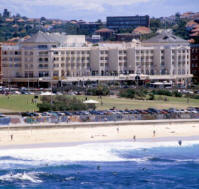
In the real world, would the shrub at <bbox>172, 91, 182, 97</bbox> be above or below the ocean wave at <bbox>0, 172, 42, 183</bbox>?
below

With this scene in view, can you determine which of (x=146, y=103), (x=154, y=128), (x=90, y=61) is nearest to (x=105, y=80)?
(x=90, y=61)

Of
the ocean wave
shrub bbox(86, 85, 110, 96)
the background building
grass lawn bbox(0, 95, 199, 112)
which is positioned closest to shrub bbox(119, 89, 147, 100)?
grass lawn bbox(0, 95, 199, 112)

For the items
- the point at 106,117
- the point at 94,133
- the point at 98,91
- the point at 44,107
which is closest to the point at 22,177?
the point at 94,133

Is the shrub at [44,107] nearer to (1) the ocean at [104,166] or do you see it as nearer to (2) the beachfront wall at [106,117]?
(2) the beachfront wall at [106,117]

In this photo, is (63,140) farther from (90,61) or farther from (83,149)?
(90,61)

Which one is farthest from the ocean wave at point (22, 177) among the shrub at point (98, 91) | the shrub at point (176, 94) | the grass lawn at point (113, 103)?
the shrub at point (176, 94)

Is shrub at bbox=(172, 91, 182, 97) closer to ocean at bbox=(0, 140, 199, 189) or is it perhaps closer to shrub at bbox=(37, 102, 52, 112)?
shrub at bbox=(37, 102, 52, 112)
